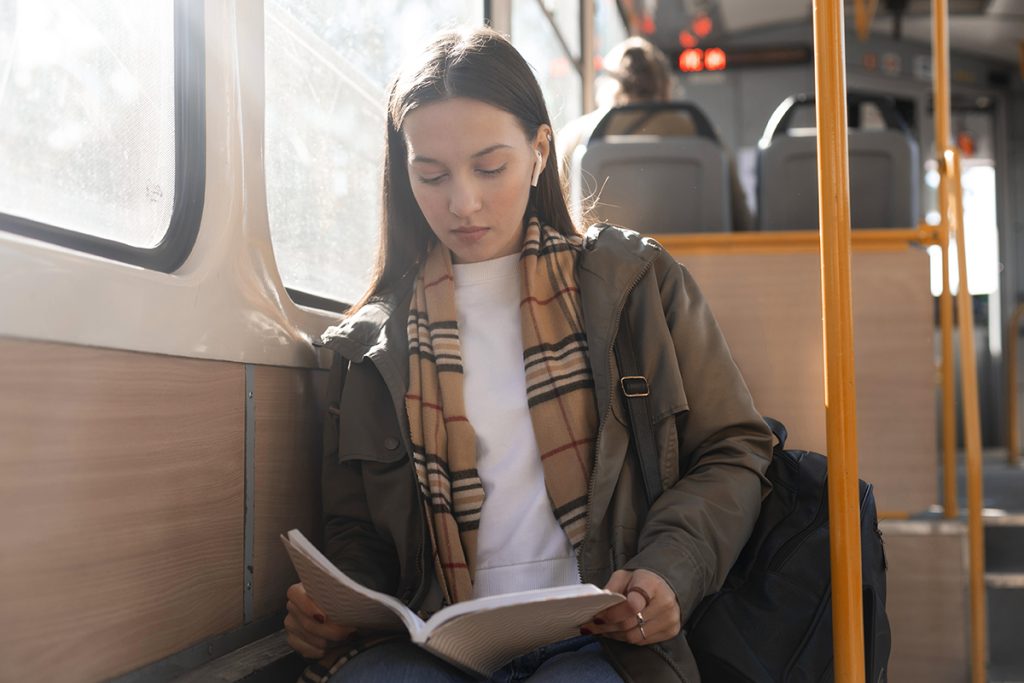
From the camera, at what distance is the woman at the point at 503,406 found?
52.2 inches

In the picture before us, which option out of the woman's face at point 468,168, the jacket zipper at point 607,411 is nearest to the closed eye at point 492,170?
the woman's face at point 468,168

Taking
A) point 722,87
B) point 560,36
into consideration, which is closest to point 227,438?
point 560,36

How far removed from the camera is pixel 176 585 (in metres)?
1.31

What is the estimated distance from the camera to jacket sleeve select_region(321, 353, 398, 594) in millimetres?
1427

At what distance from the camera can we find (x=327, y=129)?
6.31 ft

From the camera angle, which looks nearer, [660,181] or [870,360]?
[870,360]

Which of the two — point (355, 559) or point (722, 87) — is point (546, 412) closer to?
point (355, 559)

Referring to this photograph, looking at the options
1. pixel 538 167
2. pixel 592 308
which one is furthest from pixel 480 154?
pixel 592 308

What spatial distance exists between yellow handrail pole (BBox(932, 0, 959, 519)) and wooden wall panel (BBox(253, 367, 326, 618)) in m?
1.62

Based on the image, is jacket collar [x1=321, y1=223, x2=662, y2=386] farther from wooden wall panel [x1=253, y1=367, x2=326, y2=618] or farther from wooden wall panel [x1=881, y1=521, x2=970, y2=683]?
wooden wall panel [x1=881, y1=521, x2=970, y2=683]

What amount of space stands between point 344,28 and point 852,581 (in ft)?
4.44

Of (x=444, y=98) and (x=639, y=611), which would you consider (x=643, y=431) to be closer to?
(x=639, y=611)

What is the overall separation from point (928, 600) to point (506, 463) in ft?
4.79

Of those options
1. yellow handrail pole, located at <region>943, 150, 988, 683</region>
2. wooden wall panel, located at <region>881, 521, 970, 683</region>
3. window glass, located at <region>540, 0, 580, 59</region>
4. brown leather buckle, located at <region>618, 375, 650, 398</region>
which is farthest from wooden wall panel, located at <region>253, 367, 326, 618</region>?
window glass, located at <region>540, 0, 580, 59</region>
